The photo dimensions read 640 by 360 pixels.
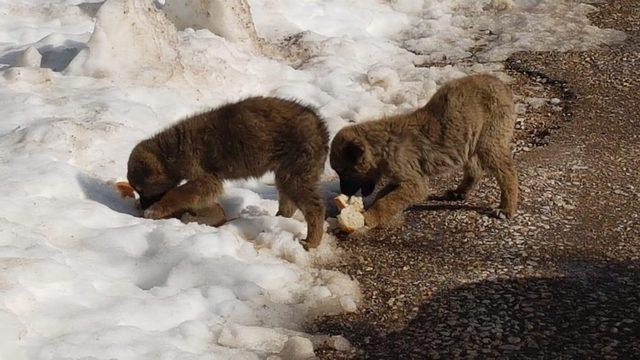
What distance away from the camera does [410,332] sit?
19.0 ft

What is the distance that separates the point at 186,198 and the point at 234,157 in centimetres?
57

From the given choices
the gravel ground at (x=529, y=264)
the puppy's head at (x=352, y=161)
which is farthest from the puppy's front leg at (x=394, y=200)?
the puppy's head at (x=352, y=161)

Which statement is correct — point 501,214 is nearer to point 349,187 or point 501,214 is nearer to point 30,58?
point 349,187

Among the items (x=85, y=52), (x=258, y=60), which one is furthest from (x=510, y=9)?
(x=85, y=52)

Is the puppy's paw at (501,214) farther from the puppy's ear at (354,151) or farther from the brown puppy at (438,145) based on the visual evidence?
the puppy's ear at (354,151)

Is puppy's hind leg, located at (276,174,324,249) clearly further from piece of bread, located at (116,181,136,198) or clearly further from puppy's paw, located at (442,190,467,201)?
puppy's paw, located at (442,190,467,201)

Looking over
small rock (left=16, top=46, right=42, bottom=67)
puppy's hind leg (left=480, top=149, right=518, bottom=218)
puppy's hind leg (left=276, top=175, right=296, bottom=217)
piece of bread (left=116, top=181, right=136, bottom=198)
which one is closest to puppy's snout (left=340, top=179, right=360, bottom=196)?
puppy's hind leg (left=276, top=175, right=296, bottom=217)

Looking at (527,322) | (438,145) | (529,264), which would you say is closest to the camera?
(527,322)

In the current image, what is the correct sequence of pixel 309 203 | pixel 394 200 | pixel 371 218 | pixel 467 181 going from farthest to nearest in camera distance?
pixel 467 181 → pixel 394 200 → pixel 371 218 → pixel 309 203

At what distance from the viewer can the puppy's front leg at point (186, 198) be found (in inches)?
270

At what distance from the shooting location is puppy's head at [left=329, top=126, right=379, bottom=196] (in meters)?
7.65

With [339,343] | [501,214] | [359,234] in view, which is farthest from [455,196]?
[339,343]

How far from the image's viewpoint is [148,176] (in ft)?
23.0

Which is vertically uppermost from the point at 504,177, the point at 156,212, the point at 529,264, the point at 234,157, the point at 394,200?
the point at 234,157
